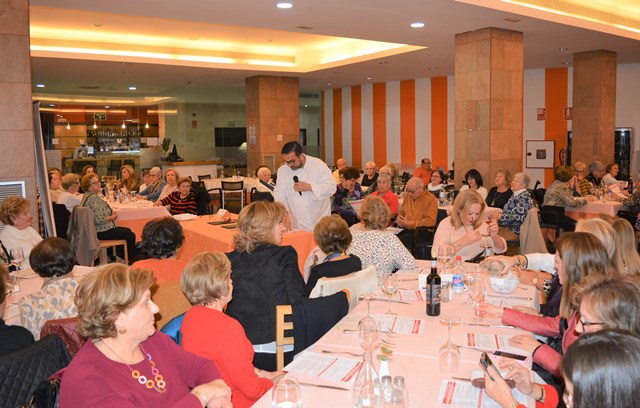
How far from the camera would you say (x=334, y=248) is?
4.09 metres

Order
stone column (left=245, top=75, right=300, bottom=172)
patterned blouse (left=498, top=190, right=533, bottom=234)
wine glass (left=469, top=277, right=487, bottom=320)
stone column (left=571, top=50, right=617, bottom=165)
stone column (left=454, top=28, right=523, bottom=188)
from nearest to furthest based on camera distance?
wine glass (left=469, top=277, right=487, bottom=320), patterned blouse (left=498, top=190, right=533, bottom=234), stone column (left=454, top=28, right=523, bottom=188), stone column (left=571, top=50, right=617, bottom=165), stone column (left=245, top=75, right=300, bottom=172)

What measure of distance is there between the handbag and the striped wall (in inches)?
584

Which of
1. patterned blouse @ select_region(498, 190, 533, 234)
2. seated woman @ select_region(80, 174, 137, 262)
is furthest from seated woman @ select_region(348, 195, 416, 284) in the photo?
seated woman @ select_region(80, 174, 137, 262)

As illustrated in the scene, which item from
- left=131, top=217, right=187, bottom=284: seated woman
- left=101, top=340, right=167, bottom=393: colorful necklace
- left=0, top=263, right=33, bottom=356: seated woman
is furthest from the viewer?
left=131, top=217, right=187, bottom=284: seated woman

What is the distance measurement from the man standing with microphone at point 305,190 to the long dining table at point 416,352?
10.9 feet

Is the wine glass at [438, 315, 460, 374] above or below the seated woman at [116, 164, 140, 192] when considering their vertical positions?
below

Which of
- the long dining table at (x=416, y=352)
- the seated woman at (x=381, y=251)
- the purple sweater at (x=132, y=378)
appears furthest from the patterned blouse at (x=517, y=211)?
the purple sweater at (x=132, y=378)

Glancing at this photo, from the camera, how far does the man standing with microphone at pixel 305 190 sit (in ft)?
23.2

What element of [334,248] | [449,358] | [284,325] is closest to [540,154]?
[334,248]

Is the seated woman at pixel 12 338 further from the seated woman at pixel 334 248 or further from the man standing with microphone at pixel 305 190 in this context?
the man standing with microphone at pixel 305 190

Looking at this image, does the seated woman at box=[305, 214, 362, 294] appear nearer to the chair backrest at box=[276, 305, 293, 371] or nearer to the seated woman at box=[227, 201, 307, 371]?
the seated woman at box=[227, 201, 307, 371]

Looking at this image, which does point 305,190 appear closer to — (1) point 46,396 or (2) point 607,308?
(1) point 46,396

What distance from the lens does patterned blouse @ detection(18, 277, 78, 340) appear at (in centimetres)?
336

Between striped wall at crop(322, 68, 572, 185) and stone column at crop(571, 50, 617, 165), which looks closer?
stone column at crop(571, 50, 617, 165)
